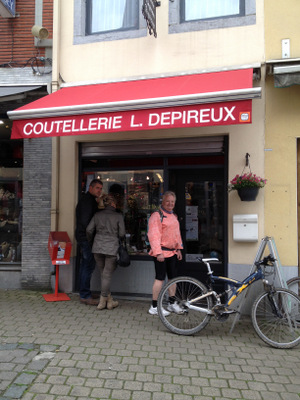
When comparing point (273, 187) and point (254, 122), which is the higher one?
point (254, 122)

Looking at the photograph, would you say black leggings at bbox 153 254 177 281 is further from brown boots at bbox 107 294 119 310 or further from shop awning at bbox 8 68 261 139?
shop awning at bbox 8 68 261 139

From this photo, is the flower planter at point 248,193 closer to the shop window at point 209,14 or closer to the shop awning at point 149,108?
the shop awning at point 149,108

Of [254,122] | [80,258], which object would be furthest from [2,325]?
[254,122]

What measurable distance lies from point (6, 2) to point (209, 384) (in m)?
6.86

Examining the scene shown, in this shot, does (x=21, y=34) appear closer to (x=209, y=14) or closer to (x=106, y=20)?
(x=106, y=20)

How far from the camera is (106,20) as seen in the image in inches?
243

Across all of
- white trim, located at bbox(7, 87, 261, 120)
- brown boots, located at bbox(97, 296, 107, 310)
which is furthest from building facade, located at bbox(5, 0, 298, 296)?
brown boots, located at bbox(97, 296, 107, 310)

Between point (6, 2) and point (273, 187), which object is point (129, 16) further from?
point (273, 187)

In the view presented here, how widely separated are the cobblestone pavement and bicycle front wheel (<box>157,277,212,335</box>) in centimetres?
14

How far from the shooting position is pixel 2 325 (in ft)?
14.4

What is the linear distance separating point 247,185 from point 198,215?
1.36 m

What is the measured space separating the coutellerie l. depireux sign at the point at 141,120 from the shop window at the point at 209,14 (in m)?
2.12

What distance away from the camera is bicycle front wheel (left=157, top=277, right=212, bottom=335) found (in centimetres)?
411

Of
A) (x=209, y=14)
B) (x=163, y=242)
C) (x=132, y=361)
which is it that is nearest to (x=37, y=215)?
(x=163, y=242)
